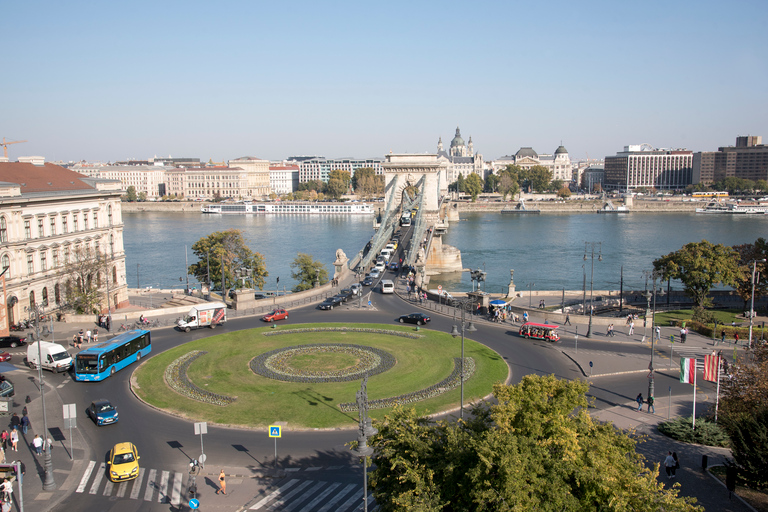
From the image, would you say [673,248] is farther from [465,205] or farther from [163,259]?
[465,205]

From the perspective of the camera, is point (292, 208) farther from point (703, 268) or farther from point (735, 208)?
point (703, 268)

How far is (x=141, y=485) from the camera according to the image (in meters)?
18.8

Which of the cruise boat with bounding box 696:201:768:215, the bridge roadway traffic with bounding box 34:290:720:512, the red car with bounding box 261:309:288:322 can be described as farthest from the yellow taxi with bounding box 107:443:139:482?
the cruise boat with bounding box 696:201:768:215

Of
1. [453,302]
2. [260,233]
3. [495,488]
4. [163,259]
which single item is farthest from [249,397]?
[260,233]

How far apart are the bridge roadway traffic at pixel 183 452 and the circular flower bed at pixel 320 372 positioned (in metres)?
5.48

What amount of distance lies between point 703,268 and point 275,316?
31.9 meters

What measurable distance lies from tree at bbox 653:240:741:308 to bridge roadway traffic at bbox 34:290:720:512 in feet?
65.0

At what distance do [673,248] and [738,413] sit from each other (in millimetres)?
85279

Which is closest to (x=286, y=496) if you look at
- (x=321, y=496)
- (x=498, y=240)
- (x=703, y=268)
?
(x=321, y=496)

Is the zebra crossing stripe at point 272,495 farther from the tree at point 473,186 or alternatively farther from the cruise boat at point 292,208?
the tree at point 473,186

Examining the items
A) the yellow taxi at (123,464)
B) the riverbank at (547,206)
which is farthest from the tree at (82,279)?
the riverbank at (547,206)

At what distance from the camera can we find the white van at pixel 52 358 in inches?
1130

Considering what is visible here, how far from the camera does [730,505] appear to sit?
57.3 ft

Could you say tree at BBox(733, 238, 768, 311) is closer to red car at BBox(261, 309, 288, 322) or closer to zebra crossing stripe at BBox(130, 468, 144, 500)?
red car at BBox(261, 309, 288, 322)
